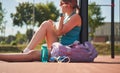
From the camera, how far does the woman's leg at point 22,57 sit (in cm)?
335

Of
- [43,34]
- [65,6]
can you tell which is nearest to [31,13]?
[65,6]

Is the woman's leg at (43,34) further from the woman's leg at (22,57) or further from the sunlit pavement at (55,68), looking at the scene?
the sunlit pavement at (55,68)

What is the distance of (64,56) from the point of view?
11.5 ft

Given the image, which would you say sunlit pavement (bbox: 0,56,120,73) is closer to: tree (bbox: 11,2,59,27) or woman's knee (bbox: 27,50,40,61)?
woman's knee (bbox: 27,50,40,61)

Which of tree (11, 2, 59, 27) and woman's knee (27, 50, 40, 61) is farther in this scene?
tree (11, 2, 59, 27)

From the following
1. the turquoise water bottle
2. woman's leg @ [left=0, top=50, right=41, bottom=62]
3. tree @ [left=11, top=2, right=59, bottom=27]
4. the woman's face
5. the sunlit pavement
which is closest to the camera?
the sunlit pavement

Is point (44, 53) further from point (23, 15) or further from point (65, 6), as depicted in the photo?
point (23, 15)

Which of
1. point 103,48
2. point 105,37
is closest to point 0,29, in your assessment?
point 103,48

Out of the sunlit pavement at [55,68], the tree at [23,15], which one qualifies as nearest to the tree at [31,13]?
the tree at [23,15]

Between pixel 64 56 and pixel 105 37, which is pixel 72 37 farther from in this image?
pixel 105 37

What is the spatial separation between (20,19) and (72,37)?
30221 mm

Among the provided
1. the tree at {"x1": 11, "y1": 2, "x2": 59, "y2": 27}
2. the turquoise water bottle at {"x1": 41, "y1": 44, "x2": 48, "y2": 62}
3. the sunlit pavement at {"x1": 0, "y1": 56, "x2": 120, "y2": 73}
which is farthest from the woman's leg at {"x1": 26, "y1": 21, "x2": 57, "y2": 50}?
the tree at {"x1": 11, "y1": 2, "x2": 59, "y2": 27}

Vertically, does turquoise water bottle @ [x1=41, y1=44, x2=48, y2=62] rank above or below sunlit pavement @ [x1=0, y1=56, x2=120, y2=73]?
below

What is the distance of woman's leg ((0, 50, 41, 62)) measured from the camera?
335cm
